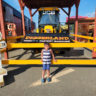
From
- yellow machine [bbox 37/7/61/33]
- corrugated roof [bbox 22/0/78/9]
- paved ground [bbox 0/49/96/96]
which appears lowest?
paved ground [bbox 0/49/96/96]

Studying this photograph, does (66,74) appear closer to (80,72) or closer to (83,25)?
(80,72)

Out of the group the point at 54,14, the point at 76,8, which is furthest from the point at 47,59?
the point at 76,8

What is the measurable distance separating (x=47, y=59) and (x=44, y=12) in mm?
5677

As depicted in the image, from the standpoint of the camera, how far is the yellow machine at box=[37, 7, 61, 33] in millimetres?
7034

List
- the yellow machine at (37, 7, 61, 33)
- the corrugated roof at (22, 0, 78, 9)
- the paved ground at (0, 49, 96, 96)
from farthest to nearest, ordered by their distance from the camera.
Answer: the corrugated roof at (22, 0, 78, 9) → the yellow machine at (37, 7, 61, 33) → the paved ground at (0, 49, 96, 96)

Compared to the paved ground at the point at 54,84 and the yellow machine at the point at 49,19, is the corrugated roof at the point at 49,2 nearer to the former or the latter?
the yellow machine at the point at 49,19

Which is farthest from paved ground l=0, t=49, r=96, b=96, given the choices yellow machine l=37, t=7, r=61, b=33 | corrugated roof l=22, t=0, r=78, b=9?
corrugated roof l=22, t=0, r=78, b=9

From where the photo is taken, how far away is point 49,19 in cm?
730

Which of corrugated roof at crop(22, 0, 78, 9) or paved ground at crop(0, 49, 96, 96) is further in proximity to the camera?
corrugated roof at crop(22, 0, 78, 9)

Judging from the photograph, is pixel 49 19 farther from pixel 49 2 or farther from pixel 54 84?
pixel 54 84

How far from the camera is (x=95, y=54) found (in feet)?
13.9

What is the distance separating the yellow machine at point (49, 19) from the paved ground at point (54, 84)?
403 centimetres

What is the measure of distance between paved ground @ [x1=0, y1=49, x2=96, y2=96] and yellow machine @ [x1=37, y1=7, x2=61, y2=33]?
4032mm

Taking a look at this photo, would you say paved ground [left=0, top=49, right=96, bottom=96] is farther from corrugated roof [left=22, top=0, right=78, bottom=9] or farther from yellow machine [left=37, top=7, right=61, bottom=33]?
corrugated roof [left=22, top=0, right=78, bottom=9]
